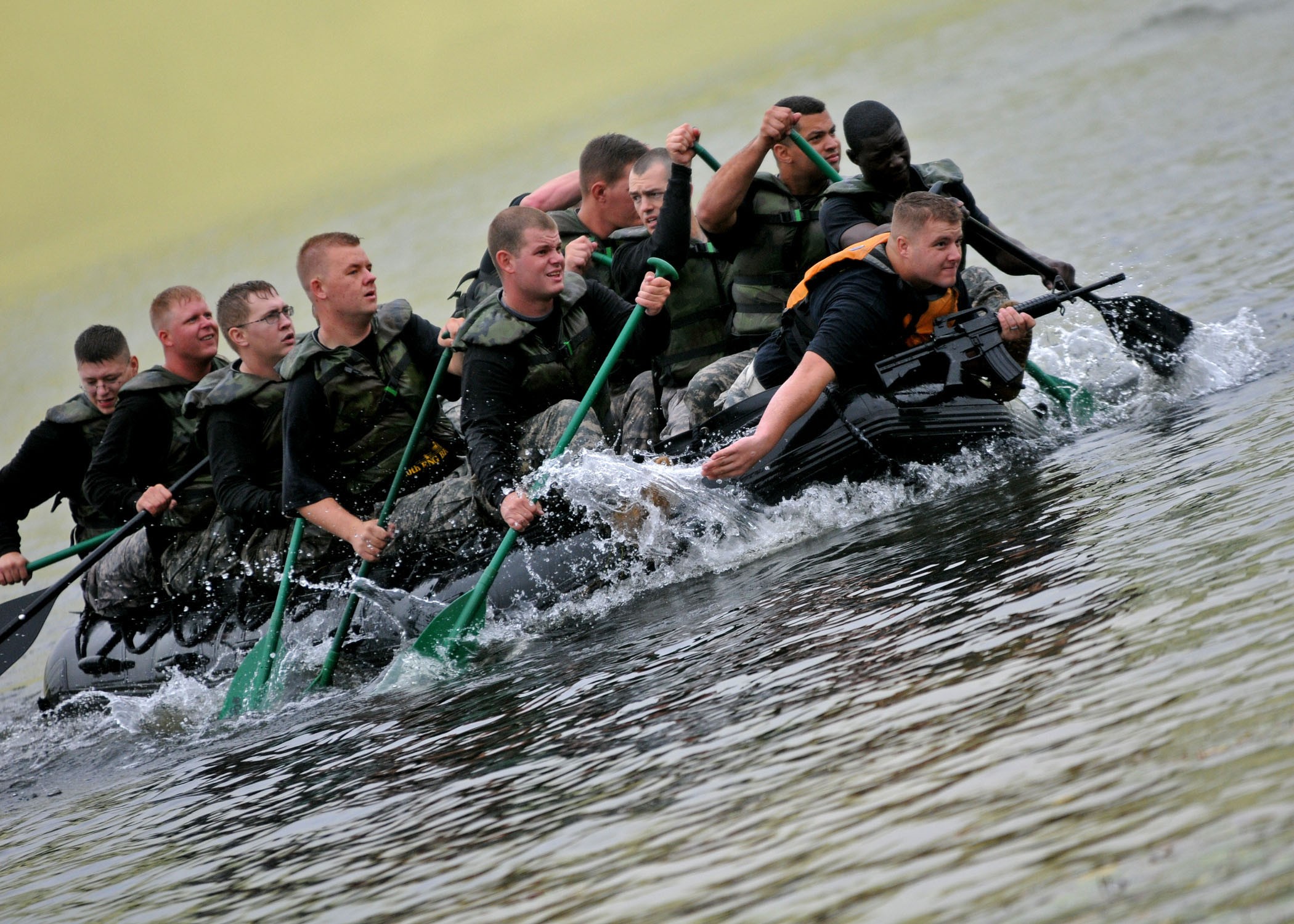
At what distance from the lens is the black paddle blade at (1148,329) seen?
6.34 metres

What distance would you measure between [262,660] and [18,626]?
6.04ft

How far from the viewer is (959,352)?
565 cm

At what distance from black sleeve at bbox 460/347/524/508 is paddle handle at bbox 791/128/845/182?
5.16 ft

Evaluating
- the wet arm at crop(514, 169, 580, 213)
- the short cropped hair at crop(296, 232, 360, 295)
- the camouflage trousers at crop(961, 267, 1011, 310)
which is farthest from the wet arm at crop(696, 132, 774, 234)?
the wet arm at crop(514, 169, 580, 213)

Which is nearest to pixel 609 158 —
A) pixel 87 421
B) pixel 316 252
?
pixel 316 252

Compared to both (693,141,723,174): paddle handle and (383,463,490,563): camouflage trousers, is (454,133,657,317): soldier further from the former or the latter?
(383,463,490,563): camouflage trousers

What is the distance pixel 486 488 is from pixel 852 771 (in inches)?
122

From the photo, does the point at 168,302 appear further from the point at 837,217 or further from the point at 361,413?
the point at 837,217

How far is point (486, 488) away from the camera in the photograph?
5812mm

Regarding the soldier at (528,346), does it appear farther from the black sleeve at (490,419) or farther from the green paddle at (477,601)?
the green paddle at (477,601)

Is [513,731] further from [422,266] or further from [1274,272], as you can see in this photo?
[422,266]

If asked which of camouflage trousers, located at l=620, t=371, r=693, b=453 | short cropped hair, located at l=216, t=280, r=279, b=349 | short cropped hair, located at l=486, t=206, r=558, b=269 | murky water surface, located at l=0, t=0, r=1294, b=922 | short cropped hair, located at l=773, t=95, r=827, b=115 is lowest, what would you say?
murky water surface, located at l=0, t=0, r=1294, b=922

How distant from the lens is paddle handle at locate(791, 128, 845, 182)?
20.8 ft

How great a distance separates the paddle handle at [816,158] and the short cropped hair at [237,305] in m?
2.33
